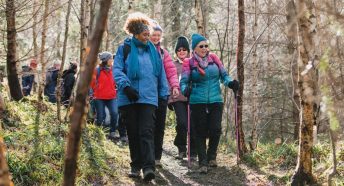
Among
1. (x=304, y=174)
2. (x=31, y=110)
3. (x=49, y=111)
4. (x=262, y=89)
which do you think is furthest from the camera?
(x=262, y=89)

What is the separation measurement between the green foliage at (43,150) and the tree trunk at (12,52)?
49 centimetres

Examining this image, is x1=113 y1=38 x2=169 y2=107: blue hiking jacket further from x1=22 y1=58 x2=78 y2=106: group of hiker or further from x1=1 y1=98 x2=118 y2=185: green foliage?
x1=22 y1=58 x2=78 y2=106: group of hiker

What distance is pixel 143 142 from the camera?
20.8ft

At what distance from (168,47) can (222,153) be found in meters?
16.9

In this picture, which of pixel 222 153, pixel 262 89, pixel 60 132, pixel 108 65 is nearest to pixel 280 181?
pixel 222 153

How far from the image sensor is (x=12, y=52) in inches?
344

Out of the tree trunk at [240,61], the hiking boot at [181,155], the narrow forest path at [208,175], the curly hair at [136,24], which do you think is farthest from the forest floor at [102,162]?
the curly hair at [136,24]

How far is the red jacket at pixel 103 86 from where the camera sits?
33.4 feet

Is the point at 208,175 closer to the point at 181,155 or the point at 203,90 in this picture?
the point at 203,90

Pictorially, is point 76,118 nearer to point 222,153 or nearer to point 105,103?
point 222,153

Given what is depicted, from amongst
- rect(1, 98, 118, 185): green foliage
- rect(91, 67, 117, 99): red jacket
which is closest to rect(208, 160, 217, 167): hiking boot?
rect(1, 98, 118, 185): green foliage

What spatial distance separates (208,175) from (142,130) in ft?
5.58

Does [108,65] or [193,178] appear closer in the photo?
[193,178]

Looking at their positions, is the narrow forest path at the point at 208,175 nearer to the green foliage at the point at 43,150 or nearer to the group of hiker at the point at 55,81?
the green foliage at the point at 43,150
